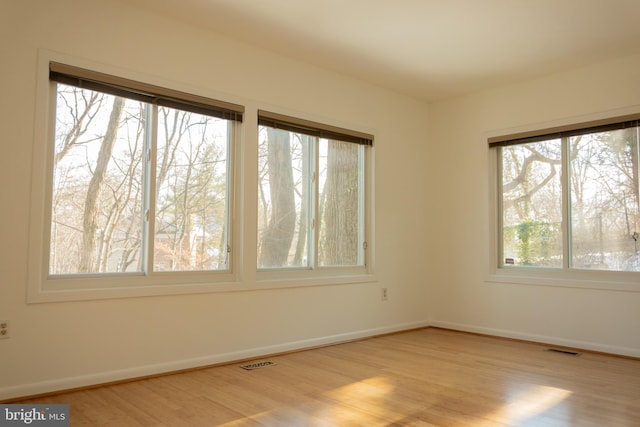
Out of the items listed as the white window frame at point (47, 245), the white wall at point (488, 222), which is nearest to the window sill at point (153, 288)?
the white window frame at point (47, 245)

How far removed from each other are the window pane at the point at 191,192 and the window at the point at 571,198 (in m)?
2.94

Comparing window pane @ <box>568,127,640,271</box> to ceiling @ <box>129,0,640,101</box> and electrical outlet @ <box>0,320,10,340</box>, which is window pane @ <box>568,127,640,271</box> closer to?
ceiling @ <box>129,0,640,101</box>

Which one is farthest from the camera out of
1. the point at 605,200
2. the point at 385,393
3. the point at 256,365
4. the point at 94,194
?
the point at 605,200

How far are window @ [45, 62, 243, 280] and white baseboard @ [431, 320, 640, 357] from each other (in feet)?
9.04

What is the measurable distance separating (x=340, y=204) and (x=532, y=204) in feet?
6.37

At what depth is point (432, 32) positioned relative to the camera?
384 cm

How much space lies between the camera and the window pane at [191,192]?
3635 mm

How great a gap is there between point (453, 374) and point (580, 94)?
2.88 metres

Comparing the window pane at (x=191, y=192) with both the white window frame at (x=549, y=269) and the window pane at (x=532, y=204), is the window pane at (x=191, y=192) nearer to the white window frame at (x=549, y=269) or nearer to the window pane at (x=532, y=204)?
the white window frame at (x=549, y=269)

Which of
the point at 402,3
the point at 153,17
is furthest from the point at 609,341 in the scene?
the point at 153,17

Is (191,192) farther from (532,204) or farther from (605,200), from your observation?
(605,200)

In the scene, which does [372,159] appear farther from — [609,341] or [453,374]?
[609,341]

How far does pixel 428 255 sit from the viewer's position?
5648 mm

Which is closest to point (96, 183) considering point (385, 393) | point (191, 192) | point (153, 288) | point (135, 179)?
point (135, 179)
